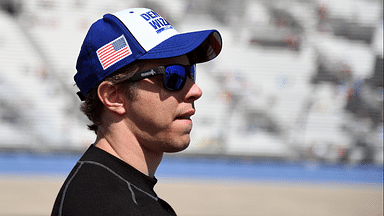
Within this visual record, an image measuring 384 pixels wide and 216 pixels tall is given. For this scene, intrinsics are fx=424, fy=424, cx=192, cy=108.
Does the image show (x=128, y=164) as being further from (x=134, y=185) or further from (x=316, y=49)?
(x=316, y=49)

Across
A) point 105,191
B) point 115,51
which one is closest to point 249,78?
point 115,51

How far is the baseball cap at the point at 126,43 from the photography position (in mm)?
1482

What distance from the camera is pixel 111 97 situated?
5.06ft

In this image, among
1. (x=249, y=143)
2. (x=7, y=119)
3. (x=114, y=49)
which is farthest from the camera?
(x=249, y=143)

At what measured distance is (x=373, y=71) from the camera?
1026 cm

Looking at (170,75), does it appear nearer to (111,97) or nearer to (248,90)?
(111,97)

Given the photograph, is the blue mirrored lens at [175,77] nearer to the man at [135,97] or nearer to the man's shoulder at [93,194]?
the man at [135,97]

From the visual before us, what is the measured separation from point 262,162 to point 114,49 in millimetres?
8884

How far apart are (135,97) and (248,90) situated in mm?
8471

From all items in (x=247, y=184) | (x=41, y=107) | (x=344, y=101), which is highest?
(x=344, y=101)

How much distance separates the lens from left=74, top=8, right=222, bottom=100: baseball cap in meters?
1.48

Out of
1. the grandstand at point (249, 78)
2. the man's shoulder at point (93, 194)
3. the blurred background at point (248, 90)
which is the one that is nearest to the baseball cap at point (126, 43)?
the man's shoulder at point (93, 194)

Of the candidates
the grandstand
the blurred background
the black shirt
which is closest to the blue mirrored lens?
the black shirt

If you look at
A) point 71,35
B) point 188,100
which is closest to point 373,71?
point 71,35
